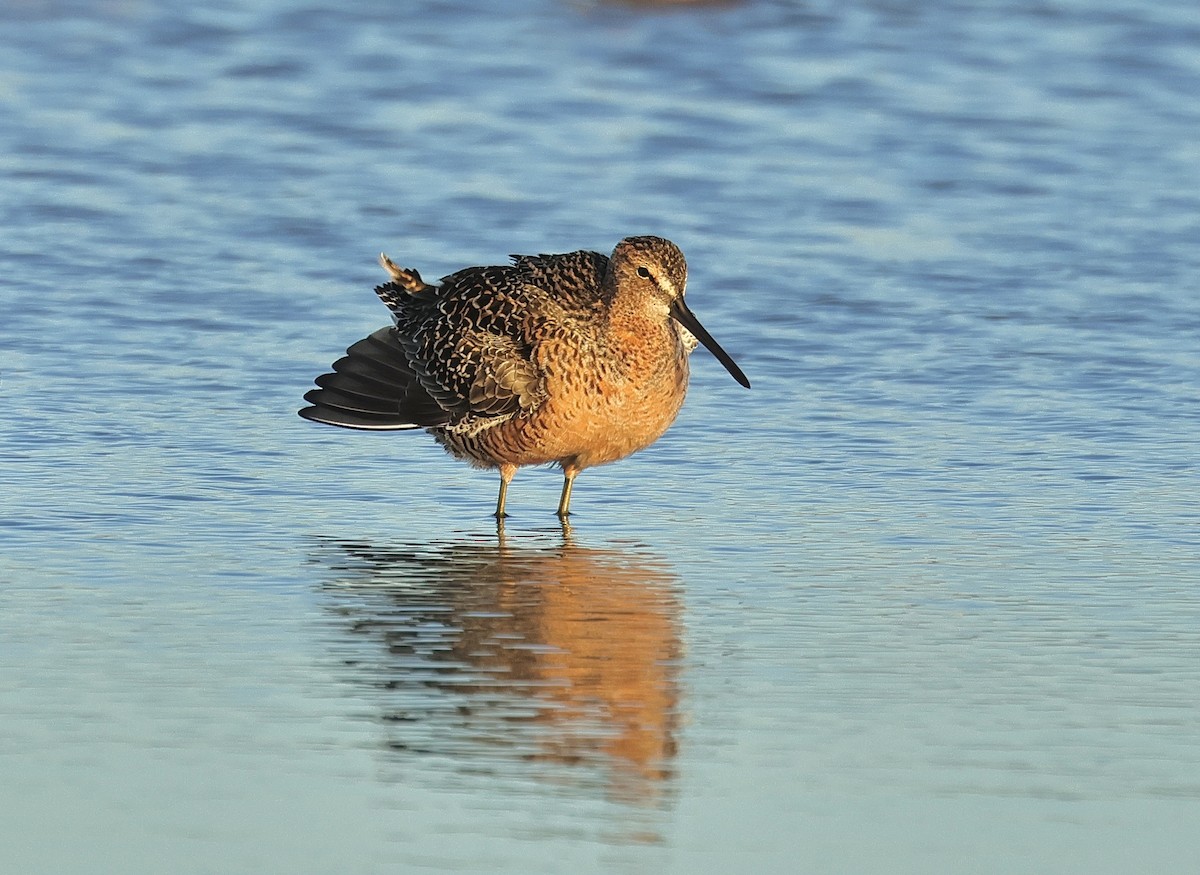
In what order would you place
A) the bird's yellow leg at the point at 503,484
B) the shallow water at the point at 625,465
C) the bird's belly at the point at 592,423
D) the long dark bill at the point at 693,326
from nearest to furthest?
the shallow water at the point at 625,465, the bird's belly at the point at 592,423, the bird's yellow leg at the point at 503,484, the long dark bill at the point at 693,326

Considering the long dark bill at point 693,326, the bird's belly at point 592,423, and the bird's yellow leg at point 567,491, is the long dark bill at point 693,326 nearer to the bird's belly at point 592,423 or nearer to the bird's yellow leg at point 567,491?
the bird's belly at point 592,423

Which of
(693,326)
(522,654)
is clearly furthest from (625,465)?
(522,654)

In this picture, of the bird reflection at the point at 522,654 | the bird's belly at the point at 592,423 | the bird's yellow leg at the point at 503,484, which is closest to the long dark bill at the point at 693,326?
the bird's belly at the point at 592,423

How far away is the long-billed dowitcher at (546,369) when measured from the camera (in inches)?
314

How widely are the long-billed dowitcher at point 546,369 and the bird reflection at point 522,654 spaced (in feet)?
2.08

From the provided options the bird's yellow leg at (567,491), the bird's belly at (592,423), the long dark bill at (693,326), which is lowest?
the bird's yellow leg at (567,491)

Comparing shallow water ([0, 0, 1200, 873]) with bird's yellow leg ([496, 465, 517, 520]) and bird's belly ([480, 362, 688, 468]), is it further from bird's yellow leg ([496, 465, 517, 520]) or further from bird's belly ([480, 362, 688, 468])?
bird's belly ([480, 362, 688, 468])

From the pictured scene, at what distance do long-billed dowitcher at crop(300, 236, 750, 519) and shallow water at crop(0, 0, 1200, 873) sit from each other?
26 cm

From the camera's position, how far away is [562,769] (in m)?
5.00

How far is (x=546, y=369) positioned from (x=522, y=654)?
222 centimetres

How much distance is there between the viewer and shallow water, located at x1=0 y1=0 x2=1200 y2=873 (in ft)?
15.9

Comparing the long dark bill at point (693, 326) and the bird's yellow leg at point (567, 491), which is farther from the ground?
the long dark bill at point (693, 326)

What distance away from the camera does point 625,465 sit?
878cm

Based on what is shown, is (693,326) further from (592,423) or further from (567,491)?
(567,491)
